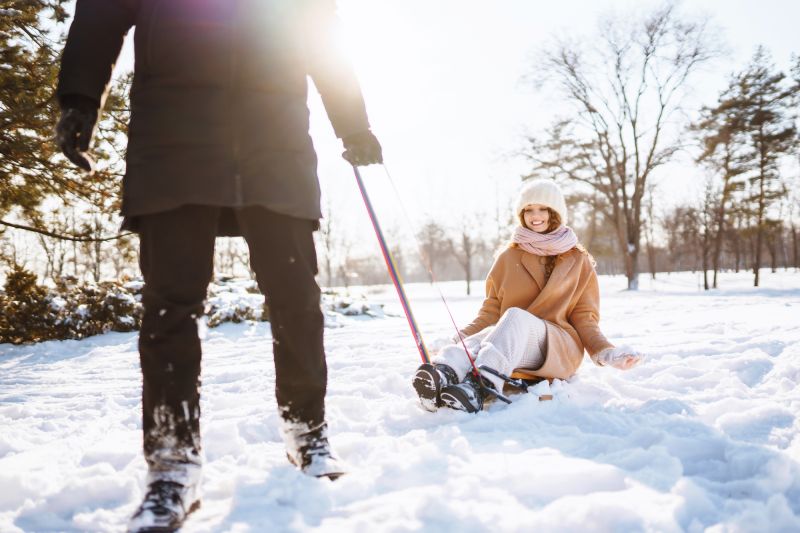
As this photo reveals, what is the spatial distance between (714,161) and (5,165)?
22.3 metres

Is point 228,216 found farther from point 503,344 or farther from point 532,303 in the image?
point 532,303

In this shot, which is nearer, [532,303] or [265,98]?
[265,98]

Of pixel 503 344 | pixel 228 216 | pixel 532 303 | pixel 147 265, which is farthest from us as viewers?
pixel 532 303

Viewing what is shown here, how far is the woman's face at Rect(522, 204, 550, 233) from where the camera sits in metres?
2.82

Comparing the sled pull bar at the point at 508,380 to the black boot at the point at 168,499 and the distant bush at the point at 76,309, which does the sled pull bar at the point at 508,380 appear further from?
the distant bush at the point at 76,309

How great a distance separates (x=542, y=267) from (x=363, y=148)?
4.71ft

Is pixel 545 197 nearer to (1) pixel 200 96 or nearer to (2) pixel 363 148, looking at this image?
(2) pixel 363 148

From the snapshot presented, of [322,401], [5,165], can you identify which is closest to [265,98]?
[322,401]

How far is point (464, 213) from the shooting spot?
2692 centimetres

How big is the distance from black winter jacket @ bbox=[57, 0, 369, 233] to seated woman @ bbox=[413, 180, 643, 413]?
1.14m

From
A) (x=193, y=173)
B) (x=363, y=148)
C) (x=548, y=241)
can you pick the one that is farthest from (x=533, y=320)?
(x=193, y=173)

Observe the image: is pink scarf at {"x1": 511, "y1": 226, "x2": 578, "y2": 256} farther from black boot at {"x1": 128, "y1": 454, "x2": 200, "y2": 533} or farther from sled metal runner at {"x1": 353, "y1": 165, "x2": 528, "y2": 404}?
black boot at {"x1": 128, "y1": 454, "x2": 200, "y2": 533}

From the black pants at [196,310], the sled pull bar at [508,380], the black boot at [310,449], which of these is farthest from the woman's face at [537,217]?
the black boot at [310,449]

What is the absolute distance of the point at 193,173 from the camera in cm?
132
